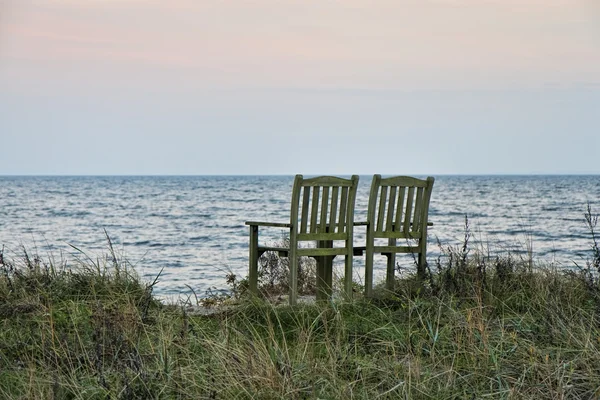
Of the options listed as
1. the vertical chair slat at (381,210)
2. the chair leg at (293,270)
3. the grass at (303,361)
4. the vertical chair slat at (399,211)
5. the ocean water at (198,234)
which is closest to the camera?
the grass at (303,361)

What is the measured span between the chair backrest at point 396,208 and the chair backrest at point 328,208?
202 mm

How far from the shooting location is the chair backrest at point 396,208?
729cm

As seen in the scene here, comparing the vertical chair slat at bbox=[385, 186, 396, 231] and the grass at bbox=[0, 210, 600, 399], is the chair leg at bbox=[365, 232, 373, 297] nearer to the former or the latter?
the vertical chair slat at bbox=[385, 186, 396, 231]

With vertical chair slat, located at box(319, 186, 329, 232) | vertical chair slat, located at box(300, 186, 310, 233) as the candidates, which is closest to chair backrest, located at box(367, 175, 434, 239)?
vertical chair slat, located at box(319, 186, 329, 232)

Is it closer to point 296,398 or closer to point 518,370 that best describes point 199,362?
point 296,398

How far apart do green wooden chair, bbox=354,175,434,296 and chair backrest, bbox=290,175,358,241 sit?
19 cm

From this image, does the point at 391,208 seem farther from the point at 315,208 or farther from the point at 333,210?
the point at 315,208

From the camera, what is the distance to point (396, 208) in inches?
297

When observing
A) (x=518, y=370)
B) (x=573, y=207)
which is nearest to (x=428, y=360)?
(x=518, y=370)

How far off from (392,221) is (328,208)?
0.68 m

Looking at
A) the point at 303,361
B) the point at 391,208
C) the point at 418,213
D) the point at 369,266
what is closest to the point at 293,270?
the point at 369,266

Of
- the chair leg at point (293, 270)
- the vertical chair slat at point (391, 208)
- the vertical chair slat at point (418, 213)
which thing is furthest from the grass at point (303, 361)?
the vertical chair slat at point (418, 213)

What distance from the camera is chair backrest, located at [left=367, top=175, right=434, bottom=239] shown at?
7.29 m

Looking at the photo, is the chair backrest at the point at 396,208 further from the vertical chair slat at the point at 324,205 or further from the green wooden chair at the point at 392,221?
the vertical chair slat at the point at 324,205
